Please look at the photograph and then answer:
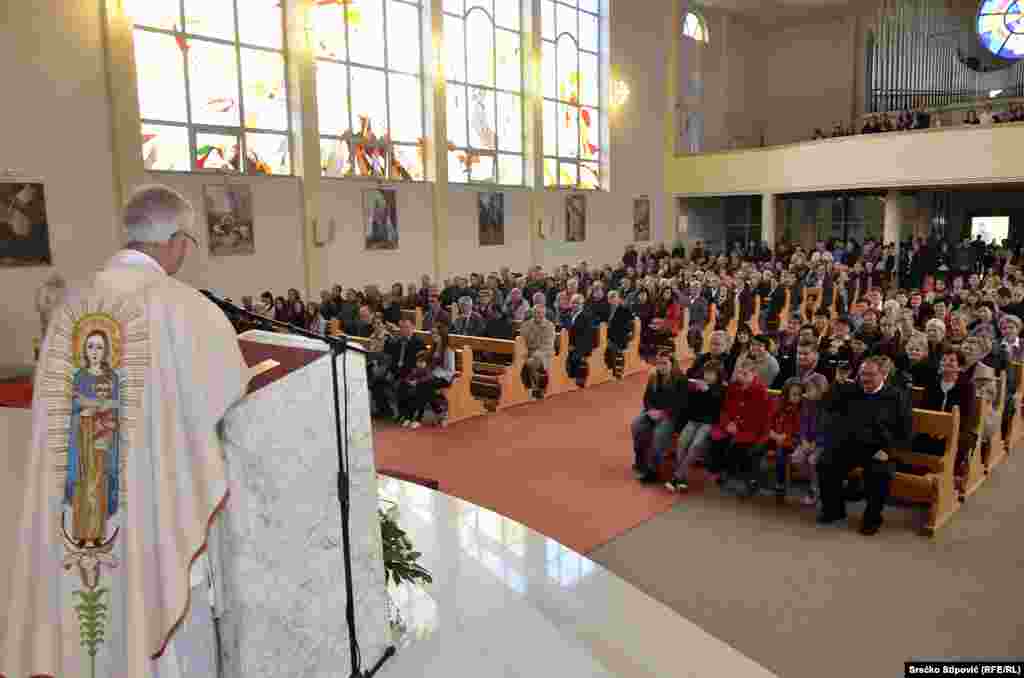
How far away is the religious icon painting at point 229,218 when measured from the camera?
1370 centimetres

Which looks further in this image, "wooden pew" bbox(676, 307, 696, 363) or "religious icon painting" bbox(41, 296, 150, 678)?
"wooden pew" bbox(676, 307, 696, 363)

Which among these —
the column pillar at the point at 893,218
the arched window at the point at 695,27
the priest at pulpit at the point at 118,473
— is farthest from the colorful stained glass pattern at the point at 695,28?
the priest at pulpit at the point at 118,473

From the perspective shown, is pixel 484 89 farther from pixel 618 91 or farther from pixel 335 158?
pixel 618 91

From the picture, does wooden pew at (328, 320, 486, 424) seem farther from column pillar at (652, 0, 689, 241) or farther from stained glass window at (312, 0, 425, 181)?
column pillar at (652, 0, 689, 241)

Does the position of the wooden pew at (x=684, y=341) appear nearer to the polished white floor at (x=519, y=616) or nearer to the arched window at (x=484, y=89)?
the polished white floor at (x=519, y=616)

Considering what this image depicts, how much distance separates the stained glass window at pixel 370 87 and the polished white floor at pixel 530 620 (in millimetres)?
12726

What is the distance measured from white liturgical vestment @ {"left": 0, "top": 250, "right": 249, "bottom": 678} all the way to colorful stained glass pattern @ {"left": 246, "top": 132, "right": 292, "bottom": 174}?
13374 mm

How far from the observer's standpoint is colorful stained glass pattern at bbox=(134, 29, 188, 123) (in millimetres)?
12961

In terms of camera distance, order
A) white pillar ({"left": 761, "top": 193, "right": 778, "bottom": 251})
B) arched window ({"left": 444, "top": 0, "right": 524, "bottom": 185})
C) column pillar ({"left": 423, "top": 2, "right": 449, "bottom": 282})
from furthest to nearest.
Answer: white pillar ({"left": 761, "top": 193, "right": 778, "bottom": 251}), arched window ({"left": 444, "top": 0, "right": 524, "bottom": 185}), column pillar ({"left": 423, "top": 2, "right": 449, "bottom": 282})

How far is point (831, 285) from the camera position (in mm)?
14008

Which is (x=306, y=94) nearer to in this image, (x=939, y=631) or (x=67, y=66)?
(x=67, y=66)

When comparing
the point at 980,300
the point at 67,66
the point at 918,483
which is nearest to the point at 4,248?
the point at 67,66

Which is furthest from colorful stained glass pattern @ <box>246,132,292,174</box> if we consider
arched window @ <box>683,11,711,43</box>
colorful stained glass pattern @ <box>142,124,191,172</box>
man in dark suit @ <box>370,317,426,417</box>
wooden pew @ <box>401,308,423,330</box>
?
arched window @ <box>683,11,711,43</box>

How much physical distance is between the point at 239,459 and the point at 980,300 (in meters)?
9.94
